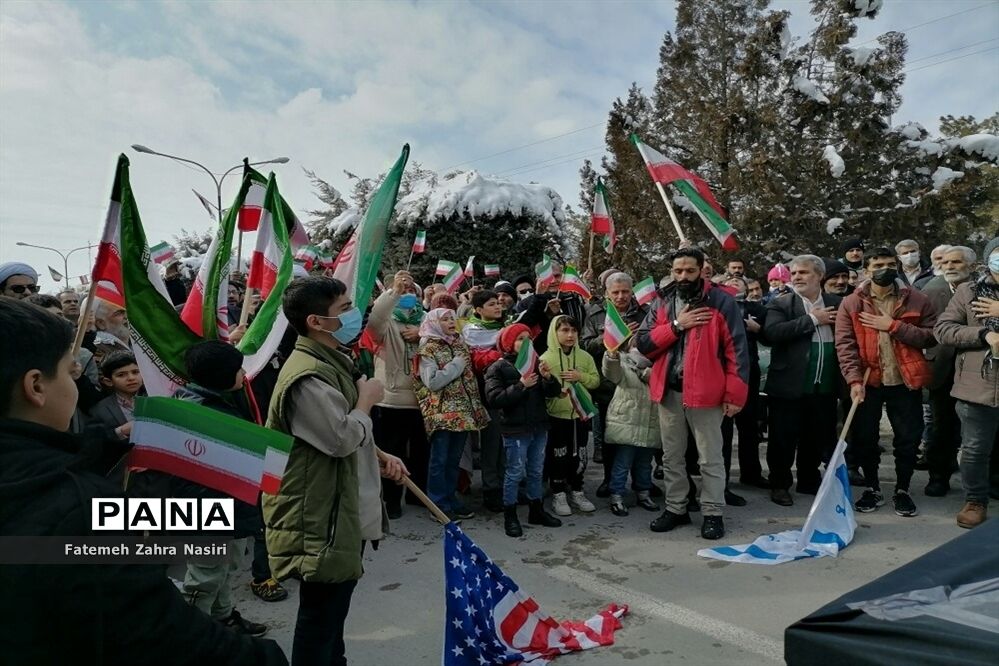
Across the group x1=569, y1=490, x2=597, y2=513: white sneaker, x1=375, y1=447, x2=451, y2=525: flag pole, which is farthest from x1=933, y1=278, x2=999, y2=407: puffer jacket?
x1=375, y1=447, x2=451, y2=525: flag pole

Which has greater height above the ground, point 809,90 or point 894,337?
point 809,90

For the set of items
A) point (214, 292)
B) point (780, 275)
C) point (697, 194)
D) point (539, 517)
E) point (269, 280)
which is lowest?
point (539, 517)

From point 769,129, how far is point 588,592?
18.8 metres

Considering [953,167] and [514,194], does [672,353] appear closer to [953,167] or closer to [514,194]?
[514,194]

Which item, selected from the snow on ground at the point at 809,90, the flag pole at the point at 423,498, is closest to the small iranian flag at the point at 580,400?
the flag pole at the point at 423,498

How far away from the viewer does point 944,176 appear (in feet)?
59.9

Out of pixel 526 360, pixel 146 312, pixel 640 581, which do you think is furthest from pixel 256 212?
pixel 640 581

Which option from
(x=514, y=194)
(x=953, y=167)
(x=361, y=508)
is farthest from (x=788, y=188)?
(x=361, y=508)

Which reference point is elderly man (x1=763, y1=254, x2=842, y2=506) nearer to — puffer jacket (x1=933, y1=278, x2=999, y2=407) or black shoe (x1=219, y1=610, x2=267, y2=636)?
puffer jacket (x1=933, y1=278, x2=999, y2=407)

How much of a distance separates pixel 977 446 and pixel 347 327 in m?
4.93

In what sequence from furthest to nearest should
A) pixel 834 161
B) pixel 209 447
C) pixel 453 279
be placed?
pixel 834 161, pixel 453 279, pixel 209 447

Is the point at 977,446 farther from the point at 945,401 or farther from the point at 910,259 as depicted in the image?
the point at 910,259

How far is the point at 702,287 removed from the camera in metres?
5.09

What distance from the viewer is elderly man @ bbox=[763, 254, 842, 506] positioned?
5.70 m
